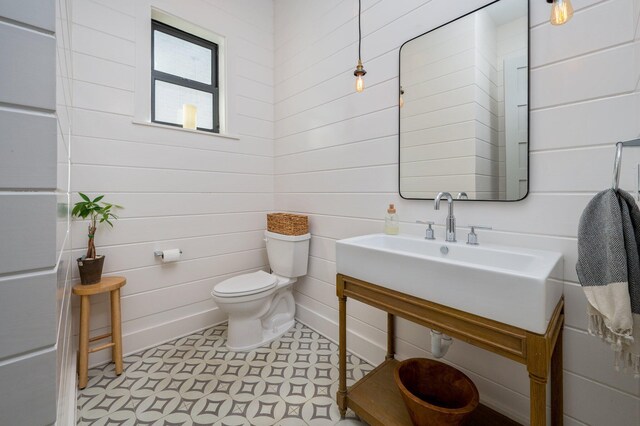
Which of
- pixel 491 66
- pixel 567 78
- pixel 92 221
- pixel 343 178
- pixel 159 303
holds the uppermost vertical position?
pixel 491 66

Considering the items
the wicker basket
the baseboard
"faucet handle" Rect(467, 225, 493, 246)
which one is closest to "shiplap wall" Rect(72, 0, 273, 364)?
the baseboard

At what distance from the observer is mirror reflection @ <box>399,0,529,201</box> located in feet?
3.90

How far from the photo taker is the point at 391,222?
5.16 feet

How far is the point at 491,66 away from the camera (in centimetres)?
126

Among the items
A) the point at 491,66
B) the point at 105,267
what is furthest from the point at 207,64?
the point at 491,66

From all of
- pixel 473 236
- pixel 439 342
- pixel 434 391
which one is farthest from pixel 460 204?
pixel 434 391

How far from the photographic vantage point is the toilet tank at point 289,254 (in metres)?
2.11

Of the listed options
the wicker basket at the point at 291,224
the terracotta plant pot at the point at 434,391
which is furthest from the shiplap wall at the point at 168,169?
the terracotta plant pot at the point at 434,391

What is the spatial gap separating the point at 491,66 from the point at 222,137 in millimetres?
1883

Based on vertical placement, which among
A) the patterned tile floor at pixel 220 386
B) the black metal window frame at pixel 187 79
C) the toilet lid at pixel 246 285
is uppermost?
the black metal window frame at pixel 187 79

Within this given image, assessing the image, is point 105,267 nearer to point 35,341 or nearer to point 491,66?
point 35,341

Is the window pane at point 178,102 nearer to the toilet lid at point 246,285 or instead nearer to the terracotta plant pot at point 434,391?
the toilet lid at point 246,285

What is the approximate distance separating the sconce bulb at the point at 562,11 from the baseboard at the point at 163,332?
2.53 m

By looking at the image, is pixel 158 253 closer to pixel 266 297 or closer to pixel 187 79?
pixel 266 297
